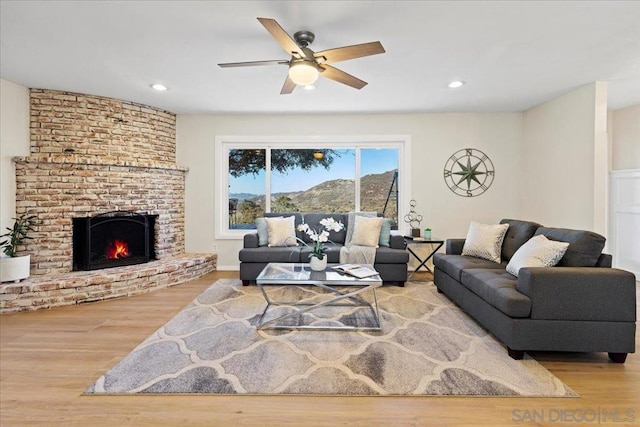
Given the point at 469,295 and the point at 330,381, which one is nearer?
the point at 330,381

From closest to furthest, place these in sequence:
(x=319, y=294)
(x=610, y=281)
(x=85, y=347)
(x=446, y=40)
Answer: (x=610, y=281), (x=85, y=347), (x=446, y=40), (x=319, y=294)

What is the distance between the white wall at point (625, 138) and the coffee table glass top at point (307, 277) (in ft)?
15.3

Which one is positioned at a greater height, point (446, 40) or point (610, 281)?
point (446, 40)

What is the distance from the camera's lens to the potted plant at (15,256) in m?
3.21

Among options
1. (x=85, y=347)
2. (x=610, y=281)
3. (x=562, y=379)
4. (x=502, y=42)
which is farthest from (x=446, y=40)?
(x=85, y=347)

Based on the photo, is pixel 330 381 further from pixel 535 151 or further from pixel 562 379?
pixel 535 151

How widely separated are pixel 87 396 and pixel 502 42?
13.3 ft

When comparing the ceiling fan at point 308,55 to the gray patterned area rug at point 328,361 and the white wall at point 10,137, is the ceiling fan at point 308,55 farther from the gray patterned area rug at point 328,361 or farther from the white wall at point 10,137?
the white wall at point 10,137

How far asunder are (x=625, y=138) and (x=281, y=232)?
533cm

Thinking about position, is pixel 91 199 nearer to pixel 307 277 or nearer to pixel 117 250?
pixel 117 250

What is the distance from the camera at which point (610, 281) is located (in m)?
2.14

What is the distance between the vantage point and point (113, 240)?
4250 millimetres

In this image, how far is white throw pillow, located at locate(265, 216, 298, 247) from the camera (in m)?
4.37

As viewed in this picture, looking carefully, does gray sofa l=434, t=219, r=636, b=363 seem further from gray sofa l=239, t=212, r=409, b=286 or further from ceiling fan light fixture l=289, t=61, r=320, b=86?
ceiling fan light fixture l=289, t=61, r=320, b=86
